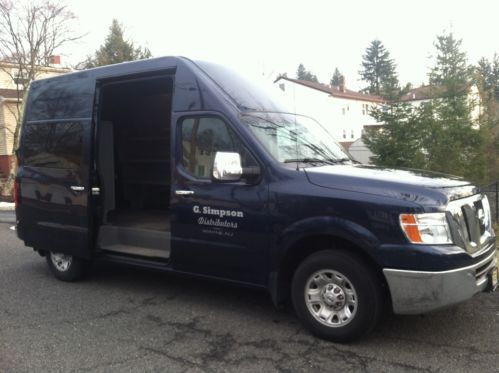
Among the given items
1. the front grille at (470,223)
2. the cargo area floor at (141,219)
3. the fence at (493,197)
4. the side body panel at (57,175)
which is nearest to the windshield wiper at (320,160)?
the front grille at (470,223)

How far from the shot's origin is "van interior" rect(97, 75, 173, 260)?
5.98 metres

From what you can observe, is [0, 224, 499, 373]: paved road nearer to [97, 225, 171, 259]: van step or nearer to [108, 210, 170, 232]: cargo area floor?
[97, 225, 171, 259]: van step

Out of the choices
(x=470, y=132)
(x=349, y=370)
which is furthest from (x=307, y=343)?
(x=470, y=132)

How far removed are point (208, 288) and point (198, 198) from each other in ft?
5.00

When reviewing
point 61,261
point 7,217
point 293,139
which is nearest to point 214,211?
point 293,139

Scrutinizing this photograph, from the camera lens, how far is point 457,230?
3.81m

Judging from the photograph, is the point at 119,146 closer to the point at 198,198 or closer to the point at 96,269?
the point at 96,269

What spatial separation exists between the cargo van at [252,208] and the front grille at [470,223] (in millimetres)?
20

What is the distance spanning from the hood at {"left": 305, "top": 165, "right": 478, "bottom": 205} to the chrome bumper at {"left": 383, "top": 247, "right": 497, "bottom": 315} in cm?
55

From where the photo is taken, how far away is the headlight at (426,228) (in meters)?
3.71

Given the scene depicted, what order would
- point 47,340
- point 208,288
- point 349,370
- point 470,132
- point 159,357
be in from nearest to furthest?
point 349,370 < point 159,357 < point 47,340 < point 208,288 < point 470,132

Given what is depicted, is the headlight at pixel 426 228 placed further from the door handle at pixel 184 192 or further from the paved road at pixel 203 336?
the door handle at pixel 184 192

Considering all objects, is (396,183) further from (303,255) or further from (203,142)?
(203,142)

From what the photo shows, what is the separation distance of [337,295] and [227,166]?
1.45 m
